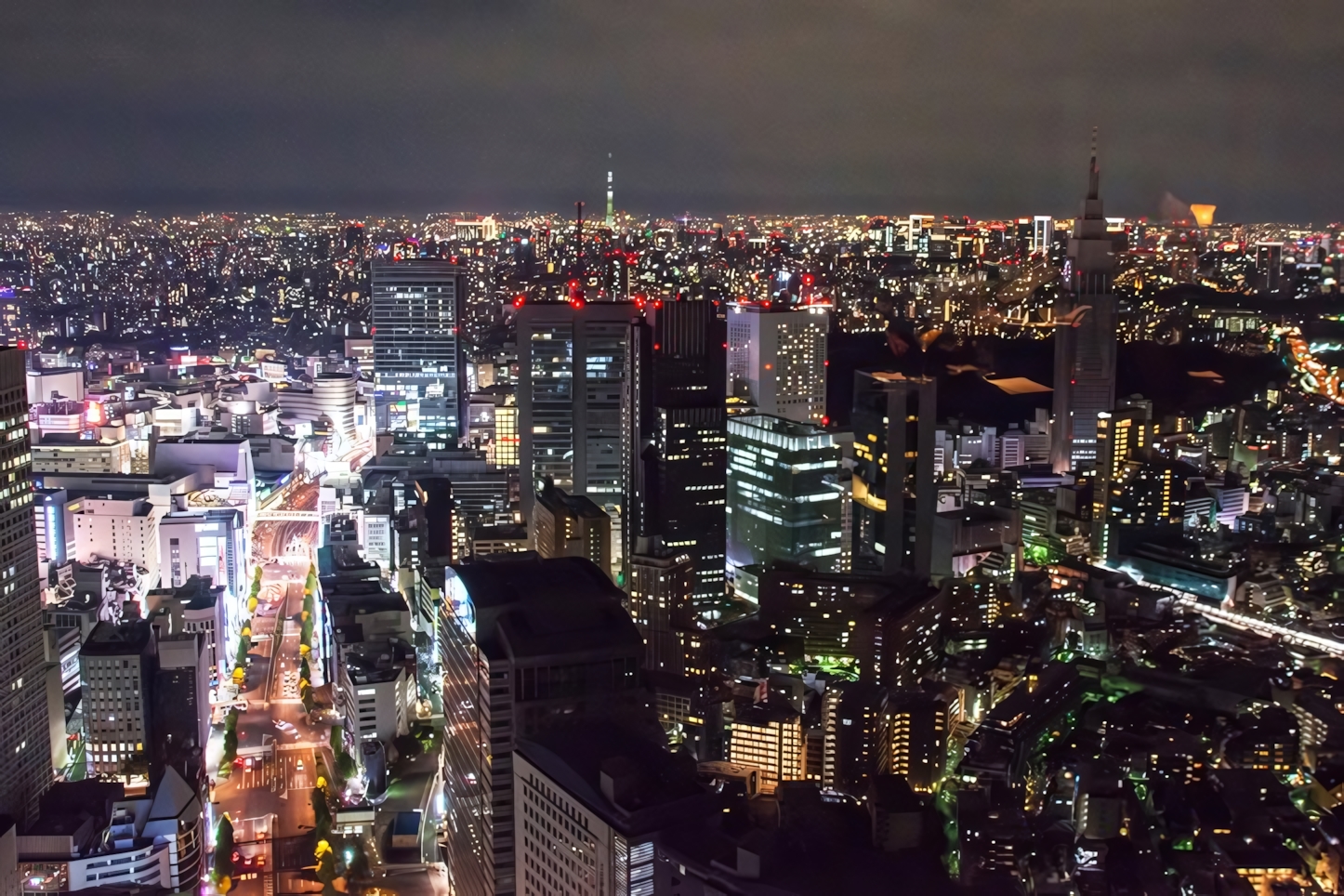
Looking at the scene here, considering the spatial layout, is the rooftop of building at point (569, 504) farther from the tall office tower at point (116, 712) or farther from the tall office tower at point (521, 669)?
the tall office tower at point (521, 669)

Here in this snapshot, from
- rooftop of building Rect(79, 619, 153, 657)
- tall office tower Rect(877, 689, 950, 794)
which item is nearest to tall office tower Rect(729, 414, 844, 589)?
tall office tower Rect(877, 689, 950, 794)

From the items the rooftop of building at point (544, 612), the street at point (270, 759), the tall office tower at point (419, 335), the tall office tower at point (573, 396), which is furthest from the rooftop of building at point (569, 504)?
the tall office tower at point (419, 335)

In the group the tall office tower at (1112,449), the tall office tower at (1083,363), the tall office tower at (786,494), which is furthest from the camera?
the tall office tower at (1083,363)

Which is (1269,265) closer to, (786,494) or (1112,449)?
(1112,449)

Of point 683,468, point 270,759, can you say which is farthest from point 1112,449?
point 270,759

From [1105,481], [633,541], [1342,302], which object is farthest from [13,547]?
[1342,302]

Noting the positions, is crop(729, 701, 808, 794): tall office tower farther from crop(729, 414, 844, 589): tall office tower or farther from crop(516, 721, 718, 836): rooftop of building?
crop(729, 414, 844, 589): tall office tower
